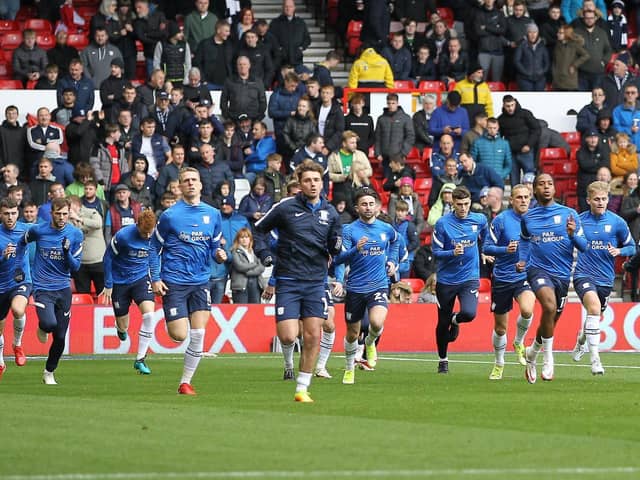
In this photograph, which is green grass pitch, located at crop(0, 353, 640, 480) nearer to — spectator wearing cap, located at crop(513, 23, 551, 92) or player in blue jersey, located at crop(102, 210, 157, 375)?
player in blue jersey, located at crop(102, 210, 157, 375)

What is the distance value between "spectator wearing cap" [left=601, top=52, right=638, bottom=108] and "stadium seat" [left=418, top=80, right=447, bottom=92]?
12.3ft

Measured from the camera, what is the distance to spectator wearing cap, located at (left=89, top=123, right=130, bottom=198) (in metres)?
27.2

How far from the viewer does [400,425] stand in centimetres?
1224

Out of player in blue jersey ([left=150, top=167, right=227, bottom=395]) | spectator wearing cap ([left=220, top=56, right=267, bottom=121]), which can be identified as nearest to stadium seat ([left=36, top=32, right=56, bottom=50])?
spectator wearing cap ([left=220, top=56, right=267, bottom=121])

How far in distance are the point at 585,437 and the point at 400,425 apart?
66.3 inches

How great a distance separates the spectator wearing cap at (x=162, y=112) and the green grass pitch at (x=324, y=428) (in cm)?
996

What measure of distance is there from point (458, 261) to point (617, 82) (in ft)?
47.7

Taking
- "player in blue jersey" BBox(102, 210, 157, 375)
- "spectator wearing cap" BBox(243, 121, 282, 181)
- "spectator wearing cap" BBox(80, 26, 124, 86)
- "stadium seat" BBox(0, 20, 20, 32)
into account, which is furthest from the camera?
"stadium seat" BBox(0, 20, 20, 32)

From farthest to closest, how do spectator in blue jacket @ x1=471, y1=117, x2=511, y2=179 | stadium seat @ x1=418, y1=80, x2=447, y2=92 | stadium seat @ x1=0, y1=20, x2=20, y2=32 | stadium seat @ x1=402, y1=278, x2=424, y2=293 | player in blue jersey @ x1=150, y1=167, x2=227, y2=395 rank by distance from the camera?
stadium seat @ x1=0, y1=20, x2=20, y2=32 → stadium seat @ x1=418, y1=80, x2=447, y2=92 → spectator in blue jacket @ x1=471, y1=117, x2=511, y2=179 → stadium seat @ x1=402, y1=278, x2=424, y2=293 → player in blue jersey @ x1=150, y1=167, x2=227, y2=395

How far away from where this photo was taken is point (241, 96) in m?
29.0

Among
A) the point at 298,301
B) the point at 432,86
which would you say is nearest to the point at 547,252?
the point at 298,301

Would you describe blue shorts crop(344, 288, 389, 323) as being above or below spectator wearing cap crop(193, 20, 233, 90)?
below

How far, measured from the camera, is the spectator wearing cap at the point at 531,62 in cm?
3219

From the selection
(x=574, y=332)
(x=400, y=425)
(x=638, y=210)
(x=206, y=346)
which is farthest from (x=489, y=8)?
(x=400, y=425)
